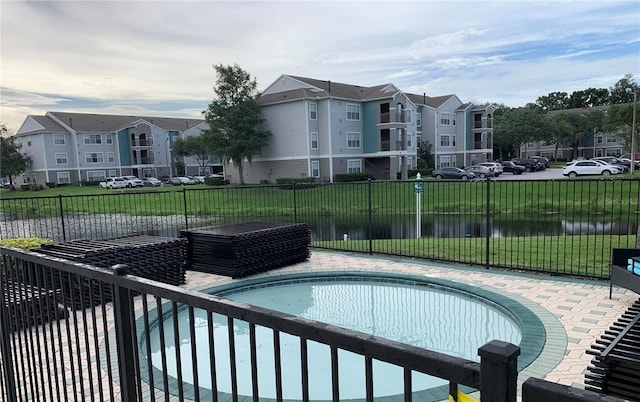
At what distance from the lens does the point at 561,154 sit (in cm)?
7081

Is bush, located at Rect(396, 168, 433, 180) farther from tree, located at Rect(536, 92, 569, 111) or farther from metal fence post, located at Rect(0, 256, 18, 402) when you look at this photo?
tree, located at Rect(536, 92, 569, 111)

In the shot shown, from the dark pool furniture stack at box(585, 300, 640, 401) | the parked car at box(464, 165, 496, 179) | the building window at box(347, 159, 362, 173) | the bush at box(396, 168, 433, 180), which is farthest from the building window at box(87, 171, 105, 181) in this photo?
the dark pool furniture stack at box(585, 300, 640, 401)

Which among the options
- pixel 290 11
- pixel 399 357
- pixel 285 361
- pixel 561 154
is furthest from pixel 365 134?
pixel 561 154

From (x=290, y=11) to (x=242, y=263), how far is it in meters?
A: 7.97

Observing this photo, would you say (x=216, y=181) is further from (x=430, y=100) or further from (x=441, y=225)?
(x=441, y=225)

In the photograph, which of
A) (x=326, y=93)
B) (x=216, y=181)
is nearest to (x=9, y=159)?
(x=216, y=181)

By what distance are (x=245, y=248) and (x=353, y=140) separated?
106ft

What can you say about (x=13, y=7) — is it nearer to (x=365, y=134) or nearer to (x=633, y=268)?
Result: (x=633, y=268)

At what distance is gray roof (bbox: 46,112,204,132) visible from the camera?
5356 cm

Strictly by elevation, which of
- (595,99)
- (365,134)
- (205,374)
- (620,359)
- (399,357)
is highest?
(595,99)

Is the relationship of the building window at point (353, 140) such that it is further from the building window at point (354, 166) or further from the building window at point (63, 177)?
the building window at point (63, 177)

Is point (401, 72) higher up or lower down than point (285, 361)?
higher up

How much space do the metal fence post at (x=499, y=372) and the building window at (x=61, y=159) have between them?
60255mm

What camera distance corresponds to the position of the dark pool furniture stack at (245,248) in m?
7.71
